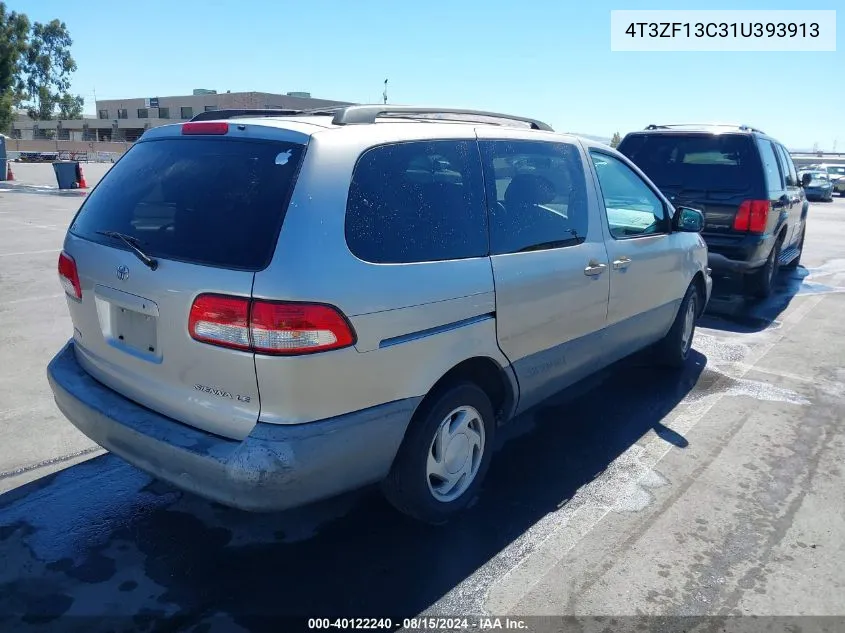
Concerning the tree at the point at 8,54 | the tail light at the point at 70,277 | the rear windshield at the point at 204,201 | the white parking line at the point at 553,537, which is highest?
the tree at the point at 8,54

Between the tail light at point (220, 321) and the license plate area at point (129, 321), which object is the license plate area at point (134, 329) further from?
the tail light at point (220, 321)

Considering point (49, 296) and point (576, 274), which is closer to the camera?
point (576, 274)

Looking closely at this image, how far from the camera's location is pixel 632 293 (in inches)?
178

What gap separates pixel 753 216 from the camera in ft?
23.9

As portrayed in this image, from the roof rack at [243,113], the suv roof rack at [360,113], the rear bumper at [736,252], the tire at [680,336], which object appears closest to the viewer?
the suv roof rack at [360,113]

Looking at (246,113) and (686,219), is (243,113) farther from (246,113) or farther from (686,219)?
(686,219)

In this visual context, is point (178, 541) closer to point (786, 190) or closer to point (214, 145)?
point (214, 145)

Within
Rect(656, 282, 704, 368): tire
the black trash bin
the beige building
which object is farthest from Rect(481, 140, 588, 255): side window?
the beige building

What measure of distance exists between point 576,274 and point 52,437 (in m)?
3.34

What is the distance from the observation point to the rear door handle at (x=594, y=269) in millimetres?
3939

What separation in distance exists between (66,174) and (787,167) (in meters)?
22.5

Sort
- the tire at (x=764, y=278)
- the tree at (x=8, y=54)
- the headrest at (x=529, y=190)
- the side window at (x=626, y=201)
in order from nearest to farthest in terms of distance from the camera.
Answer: the headrest at (x=529, y=190)
the side window at (x=626, y=201)
the tire at (x=764, y=278)
the tree at (x=8, y=54)

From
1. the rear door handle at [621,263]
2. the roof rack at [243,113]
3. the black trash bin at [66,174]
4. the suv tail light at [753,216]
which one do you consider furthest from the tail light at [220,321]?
the black trash bin at [66,174]

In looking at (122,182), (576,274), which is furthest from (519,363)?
(122,182)
